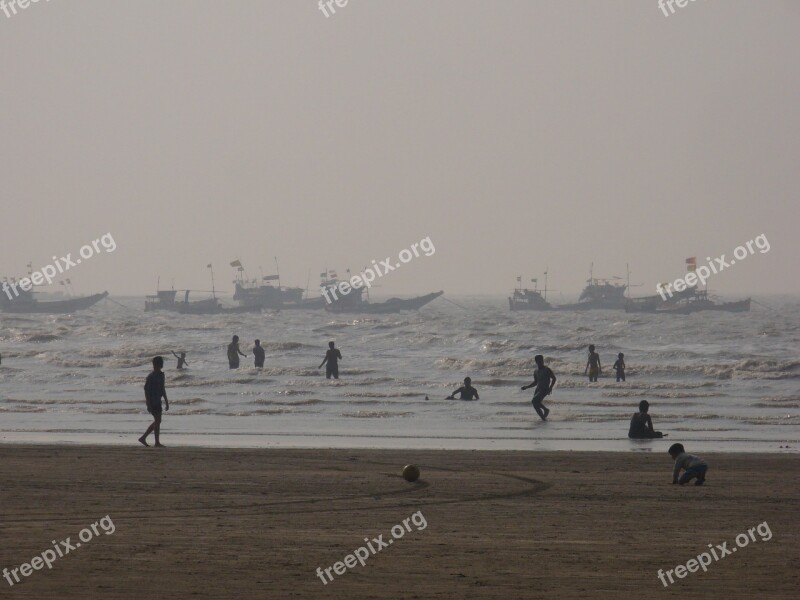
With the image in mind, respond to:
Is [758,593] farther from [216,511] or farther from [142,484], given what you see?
[142,484]

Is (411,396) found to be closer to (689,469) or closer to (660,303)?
(689,469)

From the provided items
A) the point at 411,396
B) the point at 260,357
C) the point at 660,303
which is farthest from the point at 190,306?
the point at 411,396

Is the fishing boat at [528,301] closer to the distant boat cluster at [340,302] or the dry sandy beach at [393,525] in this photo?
the distant boat cluster at [340,302]

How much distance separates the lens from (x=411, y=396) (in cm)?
3700

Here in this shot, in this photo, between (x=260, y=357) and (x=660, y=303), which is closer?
(x=260, y=357)

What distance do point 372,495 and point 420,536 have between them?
293cm

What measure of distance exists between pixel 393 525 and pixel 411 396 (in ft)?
83.7

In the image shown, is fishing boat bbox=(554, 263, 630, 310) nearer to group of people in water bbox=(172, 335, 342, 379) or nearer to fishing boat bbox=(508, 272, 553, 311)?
fishing boat bbox=(508, 272, 553, 311)

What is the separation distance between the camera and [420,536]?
1091 cm

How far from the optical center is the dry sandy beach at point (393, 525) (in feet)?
29.4

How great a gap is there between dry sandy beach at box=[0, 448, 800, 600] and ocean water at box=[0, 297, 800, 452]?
4345mm

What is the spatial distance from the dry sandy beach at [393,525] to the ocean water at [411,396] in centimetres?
434

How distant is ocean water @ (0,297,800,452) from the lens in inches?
899

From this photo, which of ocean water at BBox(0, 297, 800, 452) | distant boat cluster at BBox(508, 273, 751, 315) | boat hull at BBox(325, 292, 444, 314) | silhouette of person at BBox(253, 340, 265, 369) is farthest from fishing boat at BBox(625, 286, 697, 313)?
silhouette of person at BBox(253, 340, 265, 369)
